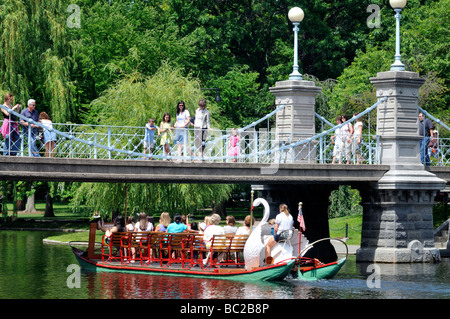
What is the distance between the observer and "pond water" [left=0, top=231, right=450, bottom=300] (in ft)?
73.4

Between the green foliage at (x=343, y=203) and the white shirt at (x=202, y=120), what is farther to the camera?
the green foliage at (x=343, y=203)

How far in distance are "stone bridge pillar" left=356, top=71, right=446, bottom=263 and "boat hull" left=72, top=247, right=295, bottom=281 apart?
639 cm

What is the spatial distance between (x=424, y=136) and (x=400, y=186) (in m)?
2.13

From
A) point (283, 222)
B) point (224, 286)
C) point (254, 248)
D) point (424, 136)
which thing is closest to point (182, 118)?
point (283, 222)

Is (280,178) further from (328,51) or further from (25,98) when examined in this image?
(328,51)

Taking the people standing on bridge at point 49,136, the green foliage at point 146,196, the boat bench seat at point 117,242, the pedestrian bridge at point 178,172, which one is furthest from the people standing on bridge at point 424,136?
the people standing on bridge at point 49,136

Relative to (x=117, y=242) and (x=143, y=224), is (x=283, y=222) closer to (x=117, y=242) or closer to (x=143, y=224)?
(x=143, y=224)

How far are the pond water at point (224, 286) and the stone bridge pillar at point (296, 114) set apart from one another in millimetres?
3697

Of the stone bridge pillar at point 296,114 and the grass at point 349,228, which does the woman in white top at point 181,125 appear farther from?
the grass at point 349,228

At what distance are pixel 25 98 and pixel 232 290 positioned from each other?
19.1 meters

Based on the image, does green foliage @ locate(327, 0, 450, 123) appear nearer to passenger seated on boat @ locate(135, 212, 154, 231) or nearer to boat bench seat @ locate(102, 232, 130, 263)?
passenger seated on boat @ locate(135, 212, 154, 231)

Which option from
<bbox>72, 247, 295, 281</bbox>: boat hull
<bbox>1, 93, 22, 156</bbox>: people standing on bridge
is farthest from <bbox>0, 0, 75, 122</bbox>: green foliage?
<bbox>1, 93, 22, 156</bbox>: people standing on bridge

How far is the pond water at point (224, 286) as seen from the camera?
22359mm

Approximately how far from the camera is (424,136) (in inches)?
1209
